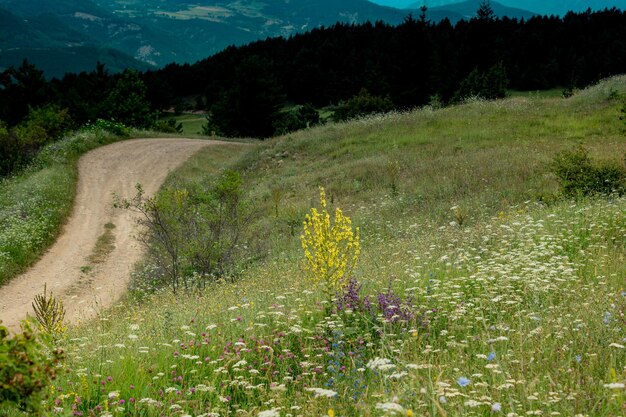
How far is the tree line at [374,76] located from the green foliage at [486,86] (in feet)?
0.30

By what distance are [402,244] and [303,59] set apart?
230ft

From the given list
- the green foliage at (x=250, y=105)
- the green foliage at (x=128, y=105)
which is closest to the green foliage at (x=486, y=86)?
the green foliage at (x=250, y=105)

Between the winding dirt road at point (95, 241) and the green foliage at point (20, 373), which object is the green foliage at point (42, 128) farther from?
the green foliage at point (20, 373)

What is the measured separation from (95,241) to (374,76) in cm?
4416

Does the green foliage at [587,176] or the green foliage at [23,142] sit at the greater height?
the green foliage at [23,142]

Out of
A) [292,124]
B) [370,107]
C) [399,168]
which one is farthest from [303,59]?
[399,168]

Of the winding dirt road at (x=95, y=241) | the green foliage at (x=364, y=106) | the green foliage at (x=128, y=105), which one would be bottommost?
the winding dirt road at (x=95, y=241)

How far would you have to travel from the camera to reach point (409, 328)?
210 inches

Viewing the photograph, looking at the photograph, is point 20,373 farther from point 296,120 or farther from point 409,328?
point 296,120

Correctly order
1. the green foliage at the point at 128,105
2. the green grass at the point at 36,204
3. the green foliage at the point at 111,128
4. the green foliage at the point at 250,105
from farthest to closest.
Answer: the green foliage at the point at 250,105, the green foliage at the point at 128,105, the green foliage at the point at 111,128, the green grass at the point at 36,204

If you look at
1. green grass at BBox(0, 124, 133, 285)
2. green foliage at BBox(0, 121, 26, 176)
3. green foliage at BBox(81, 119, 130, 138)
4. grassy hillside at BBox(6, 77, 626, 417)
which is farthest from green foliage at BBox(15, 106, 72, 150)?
grassy hillside at BBox(6, 77, 626, 417)

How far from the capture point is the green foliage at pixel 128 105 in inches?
2009

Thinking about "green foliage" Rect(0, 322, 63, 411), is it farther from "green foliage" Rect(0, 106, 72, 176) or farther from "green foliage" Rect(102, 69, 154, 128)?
"green foliage" Rect(102, 69, 154, 128)

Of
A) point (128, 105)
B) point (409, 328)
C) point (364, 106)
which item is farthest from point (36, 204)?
point (128, 105)
